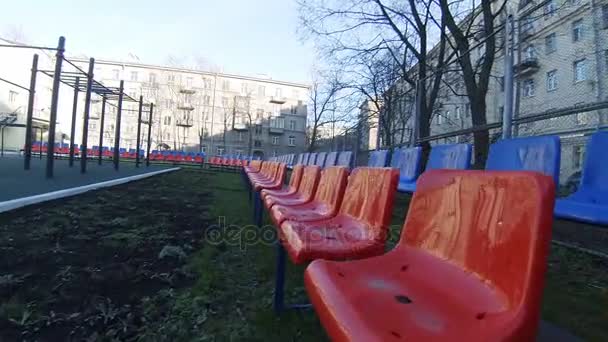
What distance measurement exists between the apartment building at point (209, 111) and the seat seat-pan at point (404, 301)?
4036cm

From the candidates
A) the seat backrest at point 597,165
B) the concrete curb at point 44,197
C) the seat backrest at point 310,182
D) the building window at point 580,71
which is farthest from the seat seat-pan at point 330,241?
the building window at point 580,71

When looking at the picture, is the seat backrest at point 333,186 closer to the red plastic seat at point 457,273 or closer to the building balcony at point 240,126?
the red plastic seat at point 457,273

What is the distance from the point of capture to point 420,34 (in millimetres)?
11219

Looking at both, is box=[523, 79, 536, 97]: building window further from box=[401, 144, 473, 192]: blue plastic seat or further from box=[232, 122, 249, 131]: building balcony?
box=[232, 122, 249, 131]: building balcony

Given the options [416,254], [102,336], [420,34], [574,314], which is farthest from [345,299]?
[420,34]

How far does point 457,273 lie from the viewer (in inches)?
42.7

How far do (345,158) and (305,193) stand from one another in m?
2.04

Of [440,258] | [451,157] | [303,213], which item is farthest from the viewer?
[451,157]

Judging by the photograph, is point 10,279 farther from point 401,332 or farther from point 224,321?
point 401,332

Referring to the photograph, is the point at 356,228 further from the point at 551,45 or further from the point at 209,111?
the point at 209,111

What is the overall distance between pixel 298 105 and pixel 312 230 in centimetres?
5027

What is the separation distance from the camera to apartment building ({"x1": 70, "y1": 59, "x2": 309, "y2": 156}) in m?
40.0

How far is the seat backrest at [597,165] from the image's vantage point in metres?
2.35

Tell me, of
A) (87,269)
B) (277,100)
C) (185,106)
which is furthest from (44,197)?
(277,100)
